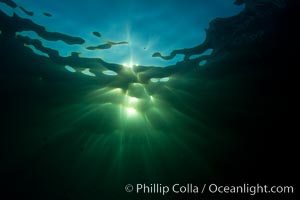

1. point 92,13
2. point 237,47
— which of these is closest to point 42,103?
point 92,13

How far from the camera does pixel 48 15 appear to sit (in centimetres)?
915

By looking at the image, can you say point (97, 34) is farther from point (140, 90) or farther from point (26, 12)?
point (140, 90)

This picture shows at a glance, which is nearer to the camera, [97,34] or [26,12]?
[26,12]

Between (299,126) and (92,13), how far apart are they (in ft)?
51.4

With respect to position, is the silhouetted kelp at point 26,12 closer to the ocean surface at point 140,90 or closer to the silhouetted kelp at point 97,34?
the ocean surface at point 140,90

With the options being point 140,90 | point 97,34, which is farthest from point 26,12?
point 140,90

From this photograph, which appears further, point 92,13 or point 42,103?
point 42,103

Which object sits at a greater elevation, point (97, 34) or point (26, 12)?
point (26, 12)

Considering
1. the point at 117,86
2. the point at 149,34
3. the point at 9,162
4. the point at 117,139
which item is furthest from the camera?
the point at 117,139

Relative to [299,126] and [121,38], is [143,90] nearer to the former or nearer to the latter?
[121,38]

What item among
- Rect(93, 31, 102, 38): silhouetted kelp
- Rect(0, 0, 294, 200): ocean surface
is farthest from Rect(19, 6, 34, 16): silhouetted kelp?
Rect(93, 31, 102, 38): silhouetted kelp

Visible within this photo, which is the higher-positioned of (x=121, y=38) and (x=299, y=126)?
(x=121, y=38)

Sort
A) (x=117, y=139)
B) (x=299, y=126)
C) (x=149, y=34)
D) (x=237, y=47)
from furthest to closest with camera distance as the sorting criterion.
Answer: (x=117, y=139), (x=299, y=126), (x=237, y=47), (x=149, y=34)

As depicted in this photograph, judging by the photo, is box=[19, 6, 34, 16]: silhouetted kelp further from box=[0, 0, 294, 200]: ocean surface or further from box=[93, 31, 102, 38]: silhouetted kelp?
box=[93, 31, 102, 38]: silhouetted kelp
